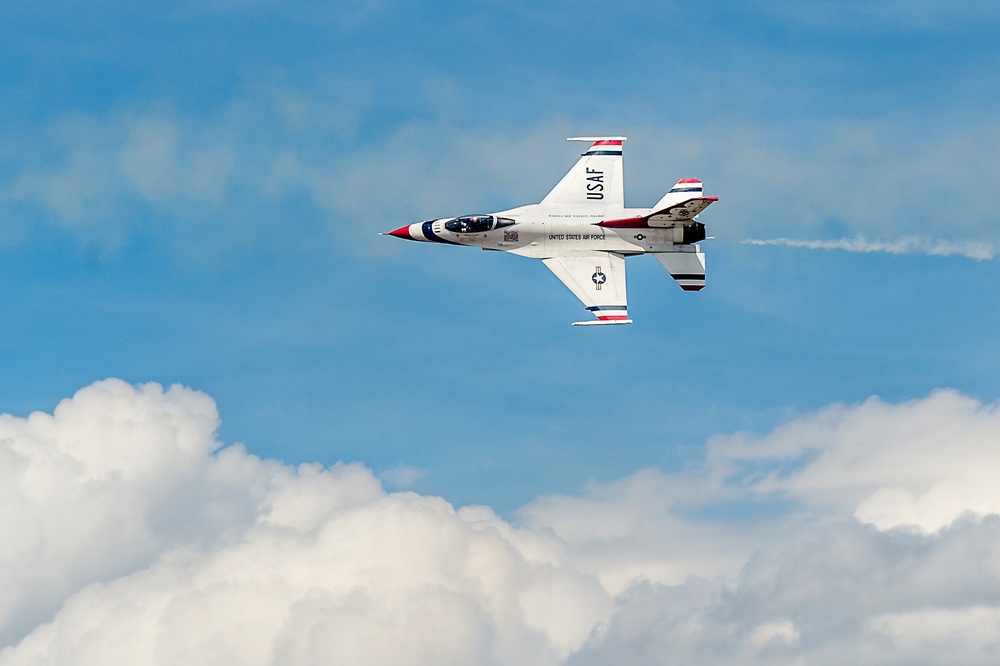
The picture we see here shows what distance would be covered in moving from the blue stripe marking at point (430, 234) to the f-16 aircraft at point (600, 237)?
21 centimetres

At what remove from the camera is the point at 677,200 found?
110 metres

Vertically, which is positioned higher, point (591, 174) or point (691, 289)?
point (591, 174)

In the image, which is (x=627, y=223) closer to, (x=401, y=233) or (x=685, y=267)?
(x=685, y=267)

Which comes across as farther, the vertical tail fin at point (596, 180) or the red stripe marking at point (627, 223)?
the vertical tail fin at point (596, 180)

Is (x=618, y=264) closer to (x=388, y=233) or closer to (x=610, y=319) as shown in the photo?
(x=610, y=319)

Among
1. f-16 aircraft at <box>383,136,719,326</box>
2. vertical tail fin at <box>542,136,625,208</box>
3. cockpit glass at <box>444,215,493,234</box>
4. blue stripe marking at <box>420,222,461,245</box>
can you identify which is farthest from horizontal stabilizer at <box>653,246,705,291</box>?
blue stripe marking at <box>420,222,461,245</box>

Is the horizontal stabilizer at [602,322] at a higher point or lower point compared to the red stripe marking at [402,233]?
lower

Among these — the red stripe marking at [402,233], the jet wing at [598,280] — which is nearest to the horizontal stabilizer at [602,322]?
the jet wing at [598,280]

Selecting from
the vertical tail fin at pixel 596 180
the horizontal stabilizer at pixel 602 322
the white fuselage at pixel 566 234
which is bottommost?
the horizontal stabilizer at pixel 602 322

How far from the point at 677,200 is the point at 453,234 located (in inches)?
687

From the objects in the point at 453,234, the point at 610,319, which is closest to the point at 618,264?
the point at 610,319

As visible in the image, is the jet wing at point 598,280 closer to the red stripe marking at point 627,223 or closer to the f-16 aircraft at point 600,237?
the f-16 aircraft at point 600,237

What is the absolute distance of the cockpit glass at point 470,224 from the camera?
113m

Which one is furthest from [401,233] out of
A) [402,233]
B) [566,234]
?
[566,234]
